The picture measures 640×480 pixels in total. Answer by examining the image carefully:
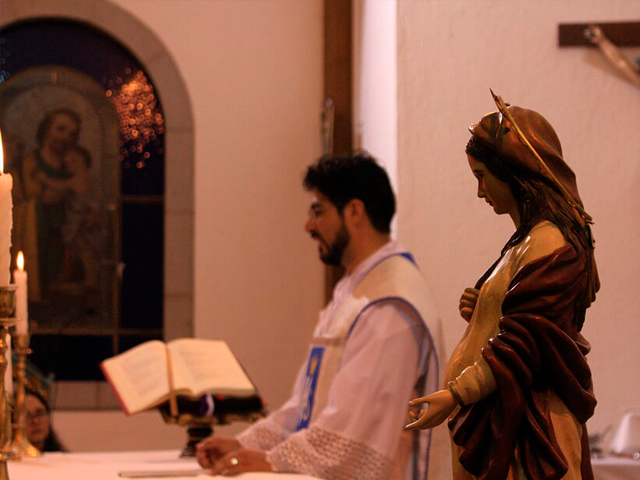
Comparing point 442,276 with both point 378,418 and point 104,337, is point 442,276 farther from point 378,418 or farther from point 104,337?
point 104,337

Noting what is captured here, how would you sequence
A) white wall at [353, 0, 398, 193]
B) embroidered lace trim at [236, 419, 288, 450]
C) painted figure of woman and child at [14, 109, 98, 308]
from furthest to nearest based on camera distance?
1. painted figure of woman and child at [14, 109, 98, 308]
2. white wall at [353, 0, 398, 193]
3. embroidered lace trim at [236, 419, 288, 450]

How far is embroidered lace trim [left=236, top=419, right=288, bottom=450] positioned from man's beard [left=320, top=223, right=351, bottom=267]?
2.26 feet

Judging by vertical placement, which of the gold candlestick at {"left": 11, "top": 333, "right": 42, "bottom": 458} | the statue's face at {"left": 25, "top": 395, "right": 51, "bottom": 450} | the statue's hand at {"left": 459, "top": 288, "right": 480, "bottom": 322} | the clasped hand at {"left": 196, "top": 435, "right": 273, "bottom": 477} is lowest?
the statue's face at {"left": 25, "top": 395, "right": 51, "bottom": 450}

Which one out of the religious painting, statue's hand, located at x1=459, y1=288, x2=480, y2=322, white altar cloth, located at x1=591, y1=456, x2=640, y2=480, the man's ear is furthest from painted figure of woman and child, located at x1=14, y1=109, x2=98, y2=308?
statue's hand, located at x1=459, y1=288, x2=480, y2=322

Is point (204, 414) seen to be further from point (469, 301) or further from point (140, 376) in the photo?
point (469, 301)

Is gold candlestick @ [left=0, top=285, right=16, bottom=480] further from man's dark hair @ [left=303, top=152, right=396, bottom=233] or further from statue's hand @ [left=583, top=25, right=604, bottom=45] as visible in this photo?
statue's hand @ [left=583, top=25, right=604, bottom=45]

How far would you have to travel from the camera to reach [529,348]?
1646 mm

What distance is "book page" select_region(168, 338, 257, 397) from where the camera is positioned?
12.7 feet

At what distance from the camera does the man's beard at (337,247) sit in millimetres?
3957

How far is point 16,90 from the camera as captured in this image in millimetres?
7309

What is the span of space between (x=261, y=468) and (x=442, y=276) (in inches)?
40.2

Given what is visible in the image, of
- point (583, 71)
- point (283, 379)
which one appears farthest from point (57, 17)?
point (583, 71)

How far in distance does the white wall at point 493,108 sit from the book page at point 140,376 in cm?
102

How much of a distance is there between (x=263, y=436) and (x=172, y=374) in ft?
1.56
